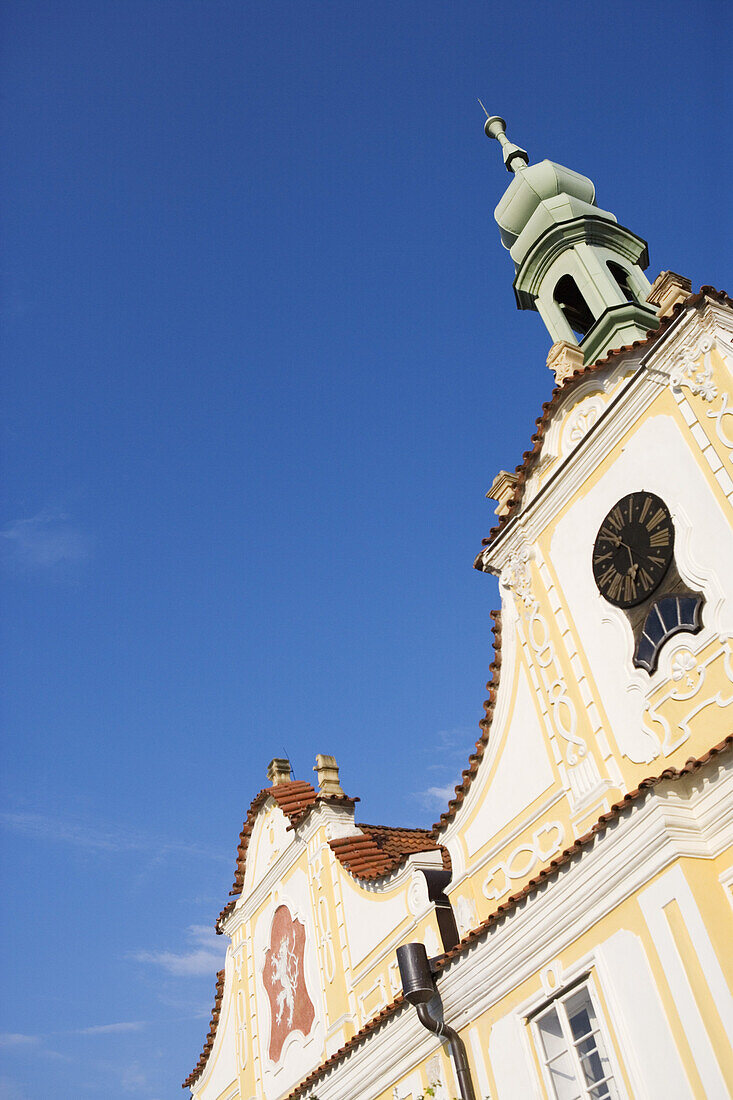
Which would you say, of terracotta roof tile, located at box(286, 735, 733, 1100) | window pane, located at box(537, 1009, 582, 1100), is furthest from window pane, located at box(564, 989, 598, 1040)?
terracotta roof tile, located at box(286, 735, 733, 1100)

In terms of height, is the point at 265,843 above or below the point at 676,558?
above

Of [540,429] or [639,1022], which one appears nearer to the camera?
[639,1022]

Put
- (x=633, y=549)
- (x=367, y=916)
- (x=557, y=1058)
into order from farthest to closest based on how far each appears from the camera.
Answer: (x=367, y=916), (x=633, y=549), (x=557, y=1058)

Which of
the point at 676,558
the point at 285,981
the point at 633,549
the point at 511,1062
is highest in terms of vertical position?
the point at 633,549

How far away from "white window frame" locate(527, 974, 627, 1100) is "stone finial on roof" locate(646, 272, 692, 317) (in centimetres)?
847

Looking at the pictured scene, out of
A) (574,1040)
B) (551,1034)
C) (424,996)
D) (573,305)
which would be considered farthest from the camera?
(573,305)

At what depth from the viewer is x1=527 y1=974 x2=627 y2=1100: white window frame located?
11.1 meters

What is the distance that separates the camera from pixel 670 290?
45.8 feet

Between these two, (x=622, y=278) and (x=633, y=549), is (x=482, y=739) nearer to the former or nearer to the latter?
(x=633, y=549)

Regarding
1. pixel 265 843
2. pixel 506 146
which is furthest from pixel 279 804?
pixel 506 146

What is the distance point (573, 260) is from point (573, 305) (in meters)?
1.64

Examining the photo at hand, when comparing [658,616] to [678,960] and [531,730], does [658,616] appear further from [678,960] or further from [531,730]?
[678,960]

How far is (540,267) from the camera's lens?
22.1 metres

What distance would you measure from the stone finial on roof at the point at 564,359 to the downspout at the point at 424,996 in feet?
28.9
